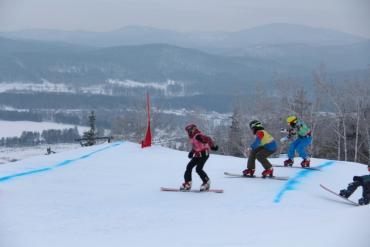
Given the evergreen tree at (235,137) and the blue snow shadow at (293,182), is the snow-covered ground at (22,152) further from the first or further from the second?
the blue snow shadow at (293,182)

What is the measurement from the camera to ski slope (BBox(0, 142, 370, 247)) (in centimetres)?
669

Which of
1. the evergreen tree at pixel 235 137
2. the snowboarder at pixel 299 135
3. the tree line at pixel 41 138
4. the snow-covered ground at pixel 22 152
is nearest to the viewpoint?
the snowboarder at pixel 299 135

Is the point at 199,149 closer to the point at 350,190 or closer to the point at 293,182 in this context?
the point at 293,182

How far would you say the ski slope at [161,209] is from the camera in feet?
22.0

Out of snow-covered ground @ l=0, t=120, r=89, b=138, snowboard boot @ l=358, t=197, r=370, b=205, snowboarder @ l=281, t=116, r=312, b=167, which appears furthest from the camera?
snow-covered ground @ l=0, t=120, r=89, b=138

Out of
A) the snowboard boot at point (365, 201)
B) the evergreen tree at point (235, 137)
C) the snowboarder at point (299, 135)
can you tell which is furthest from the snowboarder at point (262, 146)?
the evergreen tree at point (235, 137)

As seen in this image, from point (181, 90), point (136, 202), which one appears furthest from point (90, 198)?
point (181, 90)

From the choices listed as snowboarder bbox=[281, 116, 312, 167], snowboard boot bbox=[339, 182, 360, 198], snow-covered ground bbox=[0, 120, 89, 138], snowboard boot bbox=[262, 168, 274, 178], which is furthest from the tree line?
snowboard boot bbox=[339, 182, 360, 198]

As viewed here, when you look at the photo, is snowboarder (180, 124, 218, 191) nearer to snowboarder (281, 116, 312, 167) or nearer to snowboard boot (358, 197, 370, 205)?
snowboard boot (358, 197, 370, 205)

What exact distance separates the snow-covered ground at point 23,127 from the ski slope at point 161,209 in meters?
73.5

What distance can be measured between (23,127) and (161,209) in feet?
290

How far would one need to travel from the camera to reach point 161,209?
8406 millimetres

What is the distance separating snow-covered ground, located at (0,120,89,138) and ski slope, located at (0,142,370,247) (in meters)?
73.5

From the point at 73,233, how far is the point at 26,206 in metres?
1.65
